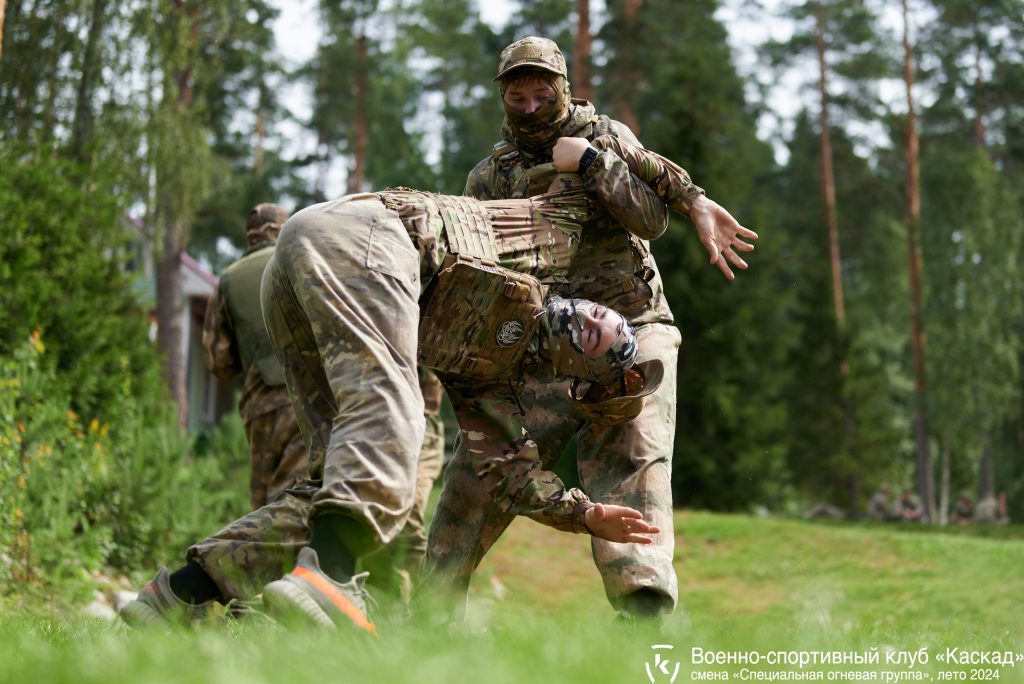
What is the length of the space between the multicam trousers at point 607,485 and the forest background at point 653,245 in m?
2.13

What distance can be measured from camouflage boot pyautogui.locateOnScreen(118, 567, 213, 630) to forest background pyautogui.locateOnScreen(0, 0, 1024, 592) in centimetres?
292

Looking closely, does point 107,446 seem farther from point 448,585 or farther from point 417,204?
point 417,204

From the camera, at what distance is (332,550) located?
3.05 m

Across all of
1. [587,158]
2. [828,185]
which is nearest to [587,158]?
[587,158]

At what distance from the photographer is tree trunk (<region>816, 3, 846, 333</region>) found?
35000 mm

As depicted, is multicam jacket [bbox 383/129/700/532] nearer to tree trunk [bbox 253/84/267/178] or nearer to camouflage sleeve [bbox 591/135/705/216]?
camouflage sleeve [bbox 591/135/705/216]

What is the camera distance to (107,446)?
970 centimetres

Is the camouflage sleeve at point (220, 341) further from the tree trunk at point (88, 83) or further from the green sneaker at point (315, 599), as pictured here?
the tree trunk at point (88, 83)

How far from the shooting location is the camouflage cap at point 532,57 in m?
4.46

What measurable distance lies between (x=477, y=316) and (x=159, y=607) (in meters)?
1.38

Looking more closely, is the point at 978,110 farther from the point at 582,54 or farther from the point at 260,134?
the point at 260,134

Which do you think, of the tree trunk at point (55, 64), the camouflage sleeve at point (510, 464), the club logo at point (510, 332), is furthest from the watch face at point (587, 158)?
the tree trunk at point (55, 64)

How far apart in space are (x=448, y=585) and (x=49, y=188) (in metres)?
6.61

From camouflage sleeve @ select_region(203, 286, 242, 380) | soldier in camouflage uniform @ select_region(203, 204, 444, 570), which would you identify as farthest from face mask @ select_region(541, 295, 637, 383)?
camouflage sleeve @ select_region(203, 286, 242, 380)
